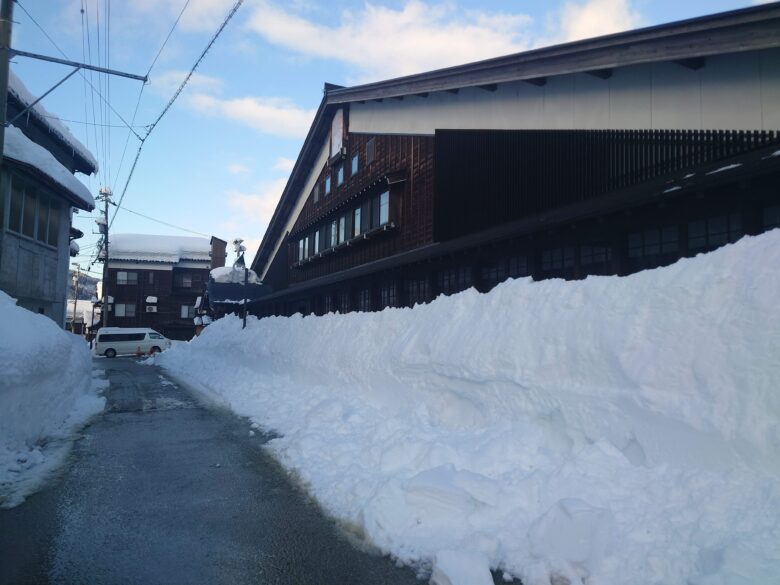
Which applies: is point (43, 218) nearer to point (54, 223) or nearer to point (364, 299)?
point (54, 223)

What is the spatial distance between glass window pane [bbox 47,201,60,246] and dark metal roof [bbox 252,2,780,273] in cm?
1221

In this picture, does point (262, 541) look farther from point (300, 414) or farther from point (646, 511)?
point (300, 414)

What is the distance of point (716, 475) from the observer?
483cm

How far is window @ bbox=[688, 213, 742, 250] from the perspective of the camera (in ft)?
25.1

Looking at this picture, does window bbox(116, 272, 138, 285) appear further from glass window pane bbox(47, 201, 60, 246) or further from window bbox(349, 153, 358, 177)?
window bbox(349, 153, 358, 177)

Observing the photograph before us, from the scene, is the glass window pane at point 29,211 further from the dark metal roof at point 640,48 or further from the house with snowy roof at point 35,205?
the dark metal roof at point 640,48

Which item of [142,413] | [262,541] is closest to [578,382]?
[262,541]

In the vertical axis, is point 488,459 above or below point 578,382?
below

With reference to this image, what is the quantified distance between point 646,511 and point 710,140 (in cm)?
621

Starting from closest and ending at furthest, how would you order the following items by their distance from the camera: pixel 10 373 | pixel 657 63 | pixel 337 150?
pixel 10 373
pixel 657 63
pixel 337 150

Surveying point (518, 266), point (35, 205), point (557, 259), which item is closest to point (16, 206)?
point (35, 205)

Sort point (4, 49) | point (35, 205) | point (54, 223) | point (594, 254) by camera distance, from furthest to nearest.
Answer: point (54, 223) < point (35, 205) < point (4, 49) < point (594, 254)

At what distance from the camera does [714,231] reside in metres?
7.91

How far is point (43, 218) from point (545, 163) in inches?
649
